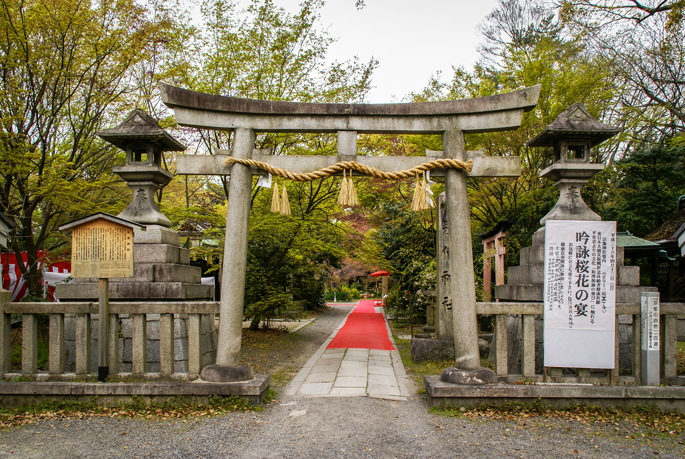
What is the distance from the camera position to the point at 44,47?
312 inches

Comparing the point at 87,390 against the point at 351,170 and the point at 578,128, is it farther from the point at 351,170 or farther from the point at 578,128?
the point at 578,128

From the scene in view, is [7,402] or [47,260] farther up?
[47,260]

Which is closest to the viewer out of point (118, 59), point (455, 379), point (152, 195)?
point (455, 379)

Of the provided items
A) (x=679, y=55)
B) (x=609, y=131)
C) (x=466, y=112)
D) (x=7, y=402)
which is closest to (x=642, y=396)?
(x=609, y=131)

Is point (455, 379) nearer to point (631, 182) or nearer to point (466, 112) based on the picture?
point (466, 112)

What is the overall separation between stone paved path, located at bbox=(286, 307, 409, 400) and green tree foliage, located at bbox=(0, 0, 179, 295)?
17.1 feet

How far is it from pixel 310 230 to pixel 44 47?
6.79 metres

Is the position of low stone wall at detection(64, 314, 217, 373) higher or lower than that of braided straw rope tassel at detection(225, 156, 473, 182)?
lower

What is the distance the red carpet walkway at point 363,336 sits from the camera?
35.0 feet

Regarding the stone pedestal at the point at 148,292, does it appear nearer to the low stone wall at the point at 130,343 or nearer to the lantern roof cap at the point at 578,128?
the low stone wall at the point at 130,343

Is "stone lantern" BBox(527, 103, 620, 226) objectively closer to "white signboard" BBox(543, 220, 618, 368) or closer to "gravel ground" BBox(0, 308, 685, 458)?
"white signboard" BBox(543, 220, 618, 368)

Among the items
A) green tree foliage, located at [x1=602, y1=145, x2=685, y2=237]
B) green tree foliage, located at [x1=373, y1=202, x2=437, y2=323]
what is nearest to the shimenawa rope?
green tree foliage, located at [x1=373, y1=202, x2=437, y2=323]

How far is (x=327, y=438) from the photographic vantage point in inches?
172

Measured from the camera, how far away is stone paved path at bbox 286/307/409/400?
612cm
